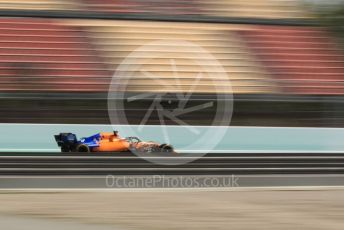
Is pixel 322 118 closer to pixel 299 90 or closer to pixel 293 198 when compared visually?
pixel 299 90

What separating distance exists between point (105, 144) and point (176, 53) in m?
10.2

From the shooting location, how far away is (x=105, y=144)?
11.0 m

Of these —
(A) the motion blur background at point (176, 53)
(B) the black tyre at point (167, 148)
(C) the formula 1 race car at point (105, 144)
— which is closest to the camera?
(C) the formula 1 race car at point (105, 144)

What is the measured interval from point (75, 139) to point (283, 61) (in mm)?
12090

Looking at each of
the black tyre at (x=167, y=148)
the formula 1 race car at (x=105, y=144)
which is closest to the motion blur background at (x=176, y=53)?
the black tyre at (x=167, y=148)

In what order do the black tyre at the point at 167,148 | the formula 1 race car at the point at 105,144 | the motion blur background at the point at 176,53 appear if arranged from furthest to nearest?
1. the motion blur background at the point at 176,53
2. the black tyre at the point at 167,148
3. the formula 1 race car at the point at 105,144

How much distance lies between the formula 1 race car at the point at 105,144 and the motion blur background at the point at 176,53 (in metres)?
4.72

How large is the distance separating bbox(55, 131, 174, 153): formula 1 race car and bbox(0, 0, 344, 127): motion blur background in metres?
4.72

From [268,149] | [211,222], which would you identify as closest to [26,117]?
[268,149]

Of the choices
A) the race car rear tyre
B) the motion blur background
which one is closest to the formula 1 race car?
the race car rear tyre

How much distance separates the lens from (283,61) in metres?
21.5

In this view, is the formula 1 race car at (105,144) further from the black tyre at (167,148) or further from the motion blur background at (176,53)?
the motion blur background at (176,53)

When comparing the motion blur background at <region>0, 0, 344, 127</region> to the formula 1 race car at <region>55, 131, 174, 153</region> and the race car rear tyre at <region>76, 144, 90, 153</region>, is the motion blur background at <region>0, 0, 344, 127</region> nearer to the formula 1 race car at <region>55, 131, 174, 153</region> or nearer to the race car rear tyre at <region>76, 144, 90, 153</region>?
the formula 1 race car at <region>55, 131, 174, 153</region>

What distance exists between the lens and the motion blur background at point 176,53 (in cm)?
1662
